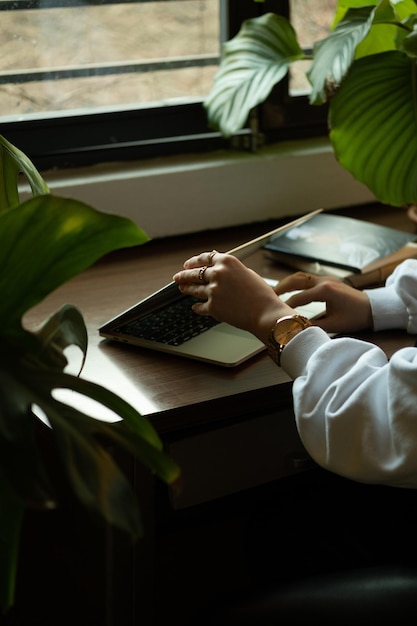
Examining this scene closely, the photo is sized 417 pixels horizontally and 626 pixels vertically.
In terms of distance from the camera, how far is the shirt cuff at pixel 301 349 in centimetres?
118

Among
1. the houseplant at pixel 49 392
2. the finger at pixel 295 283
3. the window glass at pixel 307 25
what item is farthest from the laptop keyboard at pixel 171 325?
the window glass at pixel 307 25

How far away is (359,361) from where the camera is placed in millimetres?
1140

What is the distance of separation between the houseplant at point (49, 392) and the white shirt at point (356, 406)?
13.1 inches

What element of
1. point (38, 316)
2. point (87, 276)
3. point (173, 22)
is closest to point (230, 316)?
point (38, 316)

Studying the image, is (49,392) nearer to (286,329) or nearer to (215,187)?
(286,329)

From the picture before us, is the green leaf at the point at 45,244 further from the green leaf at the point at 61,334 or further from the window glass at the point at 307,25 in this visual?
the window glass at the point at 307,25

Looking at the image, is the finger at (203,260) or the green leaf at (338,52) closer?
the finger at (203,260)

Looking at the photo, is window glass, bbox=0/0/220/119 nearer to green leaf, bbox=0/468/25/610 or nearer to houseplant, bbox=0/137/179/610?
houseplant, bbox=0/137/179/610

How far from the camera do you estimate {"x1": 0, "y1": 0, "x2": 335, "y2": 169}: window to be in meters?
1.74

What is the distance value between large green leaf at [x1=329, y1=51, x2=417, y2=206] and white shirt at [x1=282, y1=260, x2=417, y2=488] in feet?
1.58

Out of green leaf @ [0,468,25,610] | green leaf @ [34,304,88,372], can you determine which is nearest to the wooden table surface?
green leaf @ [34,304,88,372]

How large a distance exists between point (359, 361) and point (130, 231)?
0.44 m

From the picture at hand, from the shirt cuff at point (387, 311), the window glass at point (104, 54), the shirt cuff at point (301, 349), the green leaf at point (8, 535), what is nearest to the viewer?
the green leaf at point (8, 535)

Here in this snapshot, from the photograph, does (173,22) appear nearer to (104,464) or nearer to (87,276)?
(87,276)
